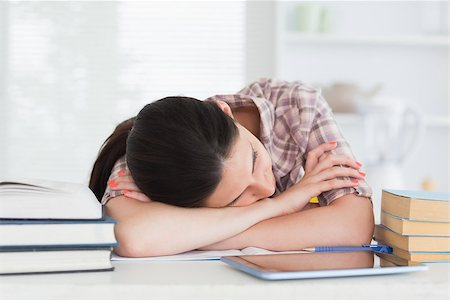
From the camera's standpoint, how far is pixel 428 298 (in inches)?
28.5

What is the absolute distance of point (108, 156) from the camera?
4.26 feet

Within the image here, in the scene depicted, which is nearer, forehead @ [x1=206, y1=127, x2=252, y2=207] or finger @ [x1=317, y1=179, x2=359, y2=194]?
forehead @ [x1=206, y1=127, x2=252, y2=207]

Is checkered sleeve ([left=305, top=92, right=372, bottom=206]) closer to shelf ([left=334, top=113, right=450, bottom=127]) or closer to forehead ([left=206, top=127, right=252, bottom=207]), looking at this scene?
forehead ([left=206, top=127, right=252, bottom=207])

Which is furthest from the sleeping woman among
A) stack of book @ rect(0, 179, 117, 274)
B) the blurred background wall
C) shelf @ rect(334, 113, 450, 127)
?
the blurred background wall

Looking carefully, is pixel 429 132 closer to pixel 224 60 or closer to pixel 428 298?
pixel 224 60

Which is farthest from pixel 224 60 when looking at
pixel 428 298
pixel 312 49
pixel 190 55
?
pixel 428 298

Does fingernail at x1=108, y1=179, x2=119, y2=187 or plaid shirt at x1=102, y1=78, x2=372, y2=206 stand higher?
plaid shirt at x1=102, y1=78, x2=372, y2=206

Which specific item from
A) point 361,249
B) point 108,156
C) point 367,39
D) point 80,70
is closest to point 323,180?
point 361,249

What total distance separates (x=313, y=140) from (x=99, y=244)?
2.20 feet

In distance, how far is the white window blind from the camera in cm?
400

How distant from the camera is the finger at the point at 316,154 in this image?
4.23ft

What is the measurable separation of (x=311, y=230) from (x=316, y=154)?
9.9 inches

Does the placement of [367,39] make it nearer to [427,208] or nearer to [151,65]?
[151,65]

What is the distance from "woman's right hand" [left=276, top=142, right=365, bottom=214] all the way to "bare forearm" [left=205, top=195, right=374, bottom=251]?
0.05m
